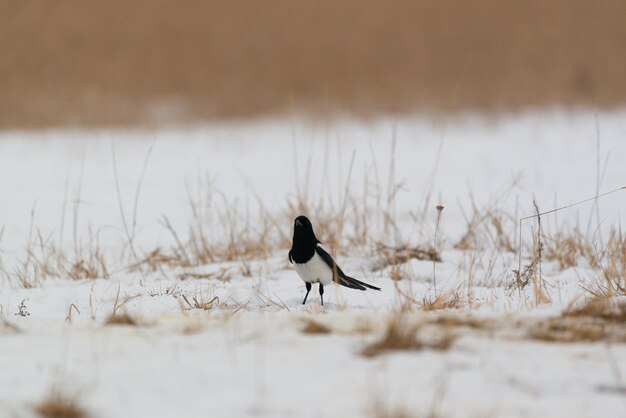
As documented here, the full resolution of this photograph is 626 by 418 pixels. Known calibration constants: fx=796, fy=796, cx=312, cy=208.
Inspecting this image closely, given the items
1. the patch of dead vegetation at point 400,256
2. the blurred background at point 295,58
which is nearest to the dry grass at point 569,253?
the patch of dead vegetation at point 400,256

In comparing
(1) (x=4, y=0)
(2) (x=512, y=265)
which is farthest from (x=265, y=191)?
(1) (x=4, y=0)

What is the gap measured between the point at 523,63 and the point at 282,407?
11.8m

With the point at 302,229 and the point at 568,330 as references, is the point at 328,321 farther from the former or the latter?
the point at 302,229

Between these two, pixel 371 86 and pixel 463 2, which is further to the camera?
pixel 463 2

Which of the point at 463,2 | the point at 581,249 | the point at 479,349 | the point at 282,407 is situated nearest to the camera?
the point at 282,407

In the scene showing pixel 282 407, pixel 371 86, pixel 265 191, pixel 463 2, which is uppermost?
pixel 463 2

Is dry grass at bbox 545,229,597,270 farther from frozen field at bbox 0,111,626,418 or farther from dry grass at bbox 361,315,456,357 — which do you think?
dry grass at bbox 361,315,456,357

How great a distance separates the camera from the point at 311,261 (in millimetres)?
3713

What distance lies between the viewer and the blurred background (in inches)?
477

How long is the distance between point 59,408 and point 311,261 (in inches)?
78.7

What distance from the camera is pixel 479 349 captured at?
86.9 inches

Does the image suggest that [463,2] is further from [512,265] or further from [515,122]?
[512,265]

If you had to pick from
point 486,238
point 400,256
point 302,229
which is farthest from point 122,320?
point 486,238

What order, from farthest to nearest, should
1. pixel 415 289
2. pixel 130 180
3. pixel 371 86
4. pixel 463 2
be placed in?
pixel 463 2
pixel 371 86
pixel 130 180
pixel 415 289
